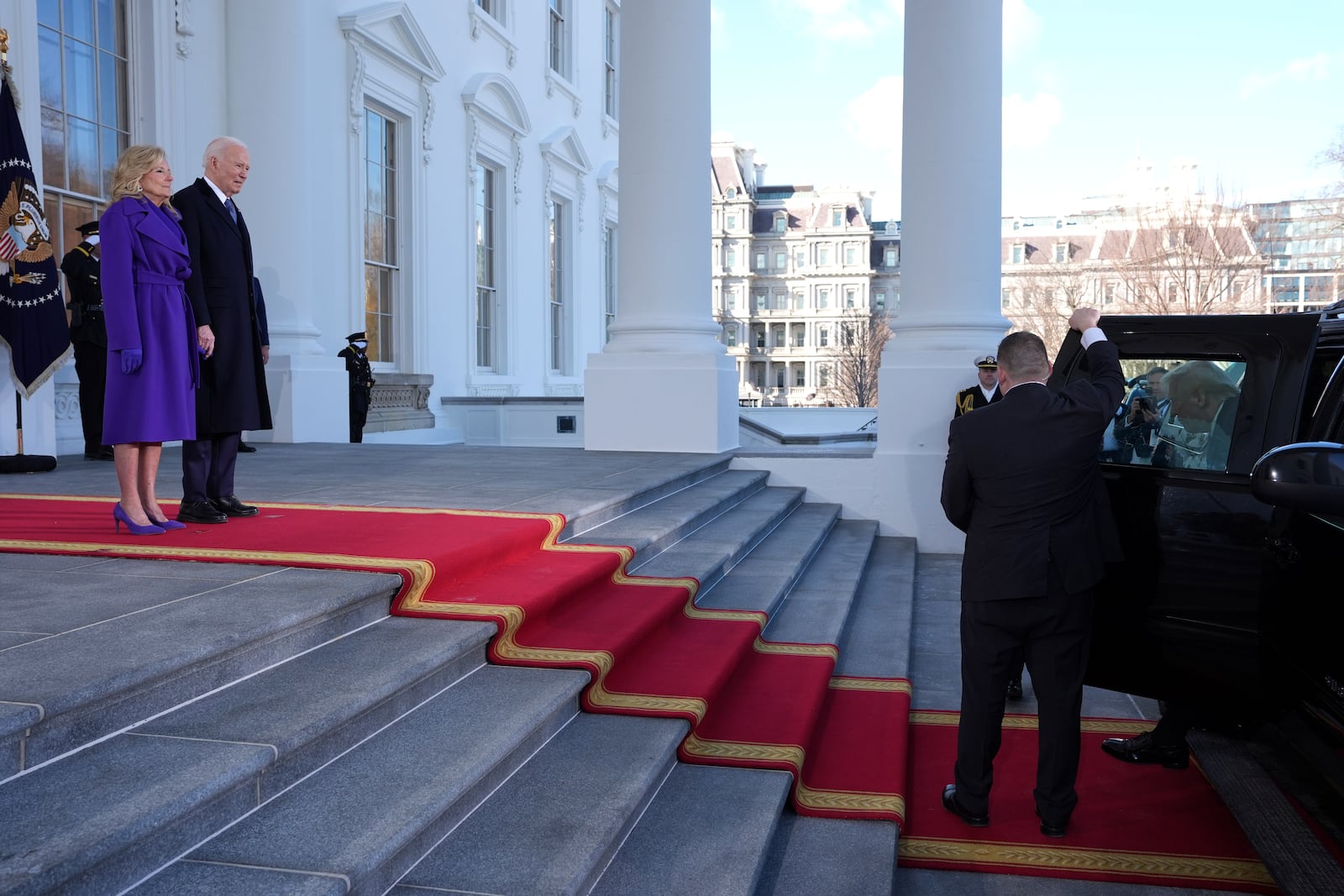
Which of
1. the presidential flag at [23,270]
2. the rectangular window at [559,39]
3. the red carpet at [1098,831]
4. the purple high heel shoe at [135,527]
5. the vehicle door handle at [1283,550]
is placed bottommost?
the red carpet at [1098,831]

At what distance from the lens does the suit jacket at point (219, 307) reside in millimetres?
5203

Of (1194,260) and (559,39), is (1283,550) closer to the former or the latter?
(559,39)

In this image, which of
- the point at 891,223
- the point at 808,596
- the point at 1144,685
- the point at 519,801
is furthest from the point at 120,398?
the point at 891,223

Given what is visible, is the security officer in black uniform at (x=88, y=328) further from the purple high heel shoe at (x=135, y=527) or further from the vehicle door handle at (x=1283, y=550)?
the vehicle door handle at (x=1283, y=550)

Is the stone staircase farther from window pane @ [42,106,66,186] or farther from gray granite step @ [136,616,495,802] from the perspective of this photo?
window pane @ [42,106,66,186]

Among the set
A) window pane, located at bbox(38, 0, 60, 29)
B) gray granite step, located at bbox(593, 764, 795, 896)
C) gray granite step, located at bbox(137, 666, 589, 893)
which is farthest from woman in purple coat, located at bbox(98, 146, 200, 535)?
window pane, located at bbox(38, 0, 60, 29)

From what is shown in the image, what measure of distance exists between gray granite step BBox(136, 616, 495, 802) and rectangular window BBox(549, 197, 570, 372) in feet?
59.4

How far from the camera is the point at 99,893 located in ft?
6.84

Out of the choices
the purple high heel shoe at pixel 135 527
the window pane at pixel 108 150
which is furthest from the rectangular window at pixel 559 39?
the purple high heel shoe at pixel 135 527

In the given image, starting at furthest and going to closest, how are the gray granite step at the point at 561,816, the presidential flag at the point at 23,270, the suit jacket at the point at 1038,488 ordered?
the presidential flag at the point at 23,270
the suit jacket at the point at 1038,488
the gray granite step at the point at 561,816

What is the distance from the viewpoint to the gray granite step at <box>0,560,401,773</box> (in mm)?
2523

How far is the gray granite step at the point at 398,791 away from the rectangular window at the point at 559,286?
1842cm

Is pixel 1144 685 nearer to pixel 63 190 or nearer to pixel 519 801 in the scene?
pixel 519 801

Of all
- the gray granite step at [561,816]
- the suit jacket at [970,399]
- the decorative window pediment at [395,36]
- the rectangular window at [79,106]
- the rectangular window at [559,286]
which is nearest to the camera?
the gray granite step at [561,816]
